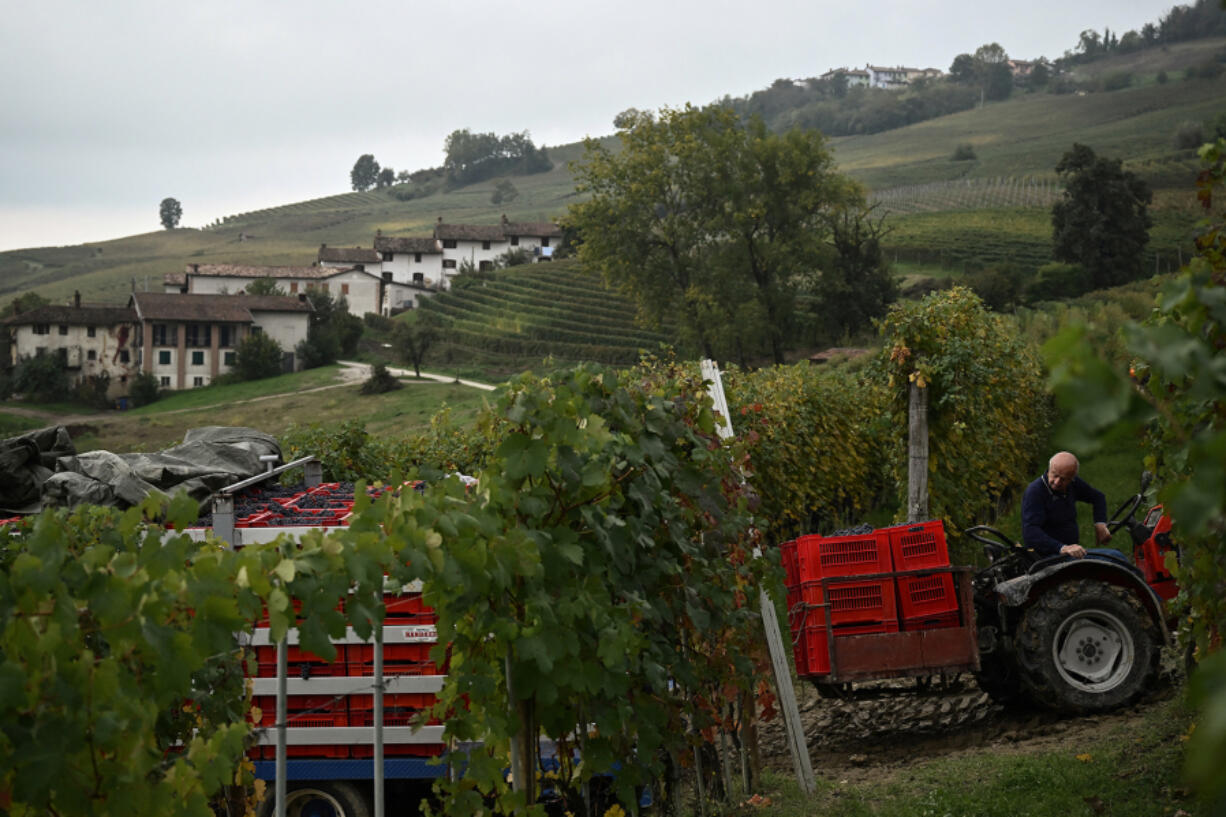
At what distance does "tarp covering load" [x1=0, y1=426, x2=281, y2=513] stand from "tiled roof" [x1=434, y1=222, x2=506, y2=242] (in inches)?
3120

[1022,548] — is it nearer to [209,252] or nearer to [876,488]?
[876,488]

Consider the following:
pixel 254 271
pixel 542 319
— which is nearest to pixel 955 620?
pixel 542 319

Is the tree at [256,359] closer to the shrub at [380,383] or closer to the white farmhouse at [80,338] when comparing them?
the white farmhouse at [80,338]

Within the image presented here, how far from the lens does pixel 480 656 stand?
4.00 m

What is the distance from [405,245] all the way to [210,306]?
2233 centimetres

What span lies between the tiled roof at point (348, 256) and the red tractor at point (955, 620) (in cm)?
8271

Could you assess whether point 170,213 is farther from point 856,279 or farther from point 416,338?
point 856,279

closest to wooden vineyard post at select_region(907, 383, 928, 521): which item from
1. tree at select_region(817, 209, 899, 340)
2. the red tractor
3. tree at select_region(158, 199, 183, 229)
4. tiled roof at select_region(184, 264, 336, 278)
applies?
the red tractor

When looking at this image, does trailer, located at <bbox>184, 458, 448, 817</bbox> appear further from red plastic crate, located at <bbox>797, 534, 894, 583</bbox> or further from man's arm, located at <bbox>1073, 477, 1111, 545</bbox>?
man's arm, located at <bbox>1073, 477, 1111, 545</bbox>

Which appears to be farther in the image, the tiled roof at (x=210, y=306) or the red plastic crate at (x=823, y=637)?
the tiled roof at (x=210, y=306)

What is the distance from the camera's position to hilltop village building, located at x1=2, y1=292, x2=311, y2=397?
64688 mm

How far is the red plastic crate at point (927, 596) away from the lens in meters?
7.04

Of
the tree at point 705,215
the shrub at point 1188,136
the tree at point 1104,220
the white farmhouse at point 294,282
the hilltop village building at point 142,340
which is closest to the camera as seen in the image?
the tree at point 705,215

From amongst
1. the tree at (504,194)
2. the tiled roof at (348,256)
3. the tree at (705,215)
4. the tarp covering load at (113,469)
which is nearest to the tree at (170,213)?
the tree at (504,194)
